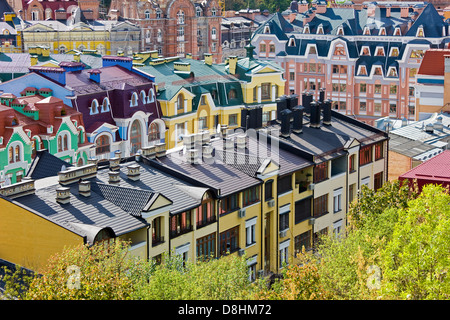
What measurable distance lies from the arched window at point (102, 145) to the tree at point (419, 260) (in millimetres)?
34292

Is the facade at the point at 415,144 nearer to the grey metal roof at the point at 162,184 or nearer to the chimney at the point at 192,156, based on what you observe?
the chimney at the point at 192,156

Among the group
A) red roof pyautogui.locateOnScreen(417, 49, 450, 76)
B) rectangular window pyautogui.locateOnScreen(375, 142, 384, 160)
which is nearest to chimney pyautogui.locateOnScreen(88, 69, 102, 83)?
rectangular window pyautogui.locateOnScreen(375, 142, 384, 160)

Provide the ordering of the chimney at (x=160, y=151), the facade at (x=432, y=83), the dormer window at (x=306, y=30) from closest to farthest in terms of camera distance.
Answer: the chimney at (x=160, y=151), the facade at (x=432, y=83), the dormer window at (x=306, y=30)

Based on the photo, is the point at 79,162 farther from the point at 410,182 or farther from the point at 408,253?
the point at 408,253

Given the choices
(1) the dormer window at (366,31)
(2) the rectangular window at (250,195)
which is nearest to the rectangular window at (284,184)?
(2) the rectangular window at (250,195)

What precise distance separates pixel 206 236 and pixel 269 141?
11.4 metres

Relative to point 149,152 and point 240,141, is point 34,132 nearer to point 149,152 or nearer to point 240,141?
point 240,141

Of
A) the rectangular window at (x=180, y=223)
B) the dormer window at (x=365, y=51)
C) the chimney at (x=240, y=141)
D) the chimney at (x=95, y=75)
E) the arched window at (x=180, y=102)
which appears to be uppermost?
the dormer window at (x=365, y=51)

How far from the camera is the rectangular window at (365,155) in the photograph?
184 feet

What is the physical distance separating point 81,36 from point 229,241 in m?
73.8

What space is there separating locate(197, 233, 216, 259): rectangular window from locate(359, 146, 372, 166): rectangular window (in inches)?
634

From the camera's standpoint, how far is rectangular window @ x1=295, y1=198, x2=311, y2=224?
50219mm

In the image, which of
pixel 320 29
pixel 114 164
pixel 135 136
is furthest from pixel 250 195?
pixel 320 29

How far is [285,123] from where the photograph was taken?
53719 mm
